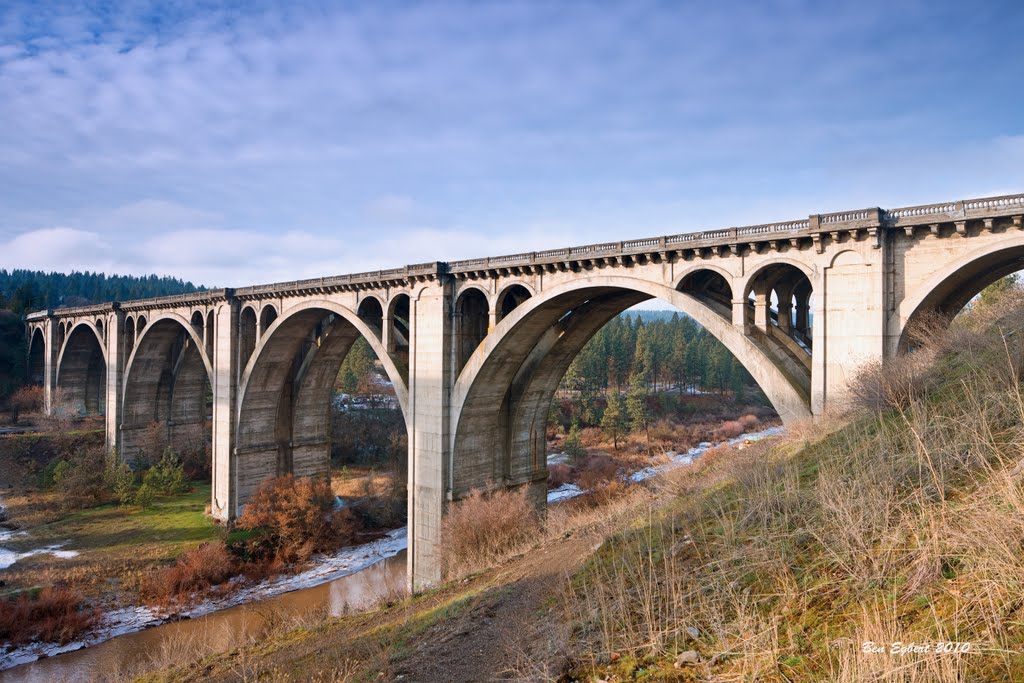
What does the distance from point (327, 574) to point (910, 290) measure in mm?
28005

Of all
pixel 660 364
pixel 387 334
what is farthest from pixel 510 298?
pixel 660 364

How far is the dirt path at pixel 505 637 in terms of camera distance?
7.72 m

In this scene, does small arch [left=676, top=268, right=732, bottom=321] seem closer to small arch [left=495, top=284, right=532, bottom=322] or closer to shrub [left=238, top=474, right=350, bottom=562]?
small arch [left=495, top=284, right=532, bottom=322]

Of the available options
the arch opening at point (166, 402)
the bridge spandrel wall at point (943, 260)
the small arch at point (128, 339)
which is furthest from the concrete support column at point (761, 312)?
the small arch at point (128, 339)

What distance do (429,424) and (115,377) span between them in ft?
109

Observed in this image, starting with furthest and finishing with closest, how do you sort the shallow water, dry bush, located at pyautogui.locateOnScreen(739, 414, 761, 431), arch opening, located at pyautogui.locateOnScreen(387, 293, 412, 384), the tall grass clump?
dry bush, located at pyautogui.locateOnScreen(739, 414, 761, 431) < arch opening, located at pyautogui.locateOnScreen(387, 293, 412, 384) < the shallow water < the tall grass clump

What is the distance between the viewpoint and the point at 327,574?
29.7m

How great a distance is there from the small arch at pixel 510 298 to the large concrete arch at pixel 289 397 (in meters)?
11.9

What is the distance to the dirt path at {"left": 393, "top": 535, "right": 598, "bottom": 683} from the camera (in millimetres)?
7719

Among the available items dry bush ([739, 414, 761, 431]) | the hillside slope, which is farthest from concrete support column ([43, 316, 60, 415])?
dry bush ([739, 414, 761, 431])

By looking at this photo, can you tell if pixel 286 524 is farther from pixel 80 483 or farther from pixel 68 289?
pixel 68 289

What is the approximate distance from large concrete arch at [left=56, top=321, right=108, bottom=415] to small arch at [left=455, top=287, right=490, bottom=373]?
Answer: 46.4 metres

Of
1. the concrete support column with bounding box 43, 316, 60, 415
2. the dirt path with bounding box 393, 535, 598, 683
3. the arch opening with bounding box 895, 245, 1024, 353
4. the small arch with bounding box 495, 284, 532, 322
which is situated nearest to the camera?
the dirt path with bounding box 393, 535, 598, 683

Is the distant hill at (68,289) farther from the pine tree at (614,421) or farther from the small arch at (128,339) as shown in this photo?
the pine tree at (614,421)
